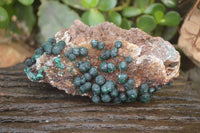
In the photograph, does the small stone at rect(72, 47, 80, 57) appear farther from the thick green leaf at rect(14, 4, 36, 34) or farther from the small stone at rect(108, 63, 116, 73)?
the thick green leaf at rect(14, 4, 36, 34)

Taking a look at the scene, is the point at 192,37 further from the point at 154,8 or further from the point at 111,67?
→ the point at 111,67

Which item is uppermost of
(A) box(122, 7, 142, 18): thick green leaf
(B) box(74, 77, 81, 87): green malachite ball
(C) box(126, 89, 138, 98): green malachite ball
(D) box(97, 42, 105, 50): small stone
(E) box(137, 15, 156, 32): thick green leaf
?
(A) box(122, 7, 142, 18): thick green leaf

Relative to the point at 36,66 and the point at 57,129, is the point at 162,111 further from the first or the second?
the point at 36,66

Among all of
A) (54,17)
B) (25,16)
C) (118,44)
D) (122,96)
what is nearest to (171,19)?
(118,44)

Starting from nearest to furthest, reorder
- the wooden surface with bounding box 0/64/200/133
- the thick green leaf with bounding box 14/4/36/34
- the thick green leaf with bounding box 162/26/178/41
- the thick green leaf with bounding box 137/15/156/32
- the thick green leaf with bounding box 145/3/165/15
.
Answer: the wooden surface with bounding box 0/64/200/133, the thick green leaf with bounding box 137/15/156/32, the thick green leaf with bounding box 145/3/165/15, the thick green leaf with bounding box 162/26/178/41, the thick green leaf with bounding box 14/4/36/34

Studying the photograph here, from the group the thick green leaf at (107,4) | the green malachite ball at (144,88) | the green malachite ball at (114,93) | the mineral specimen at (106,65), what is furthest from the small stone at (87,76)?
the thick green leaf at (107,4)

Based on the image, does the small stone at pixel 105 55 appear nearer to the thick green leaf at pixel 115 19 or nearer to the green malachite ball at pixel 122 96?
the green malachite ball at pixel 122 96

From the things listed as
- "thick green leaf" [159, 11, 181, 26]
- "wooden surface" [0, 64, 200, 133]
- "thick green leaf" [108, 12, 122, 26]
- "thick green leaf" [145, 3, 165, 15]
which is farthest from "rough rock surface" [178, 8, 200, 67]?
"thick green leaf" [108, 12, 122, 26]
